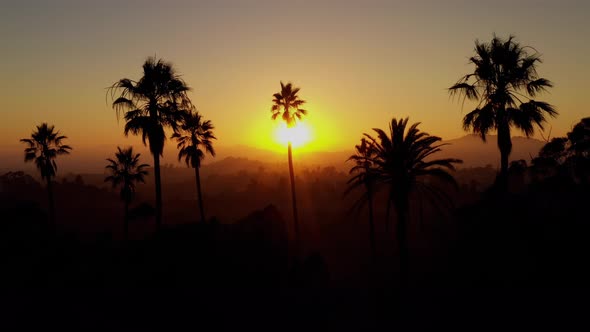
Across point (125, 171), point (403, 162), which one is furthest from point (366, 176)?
point (125, 171)

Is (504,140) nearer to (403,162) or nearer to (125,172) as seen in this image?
(403,162)

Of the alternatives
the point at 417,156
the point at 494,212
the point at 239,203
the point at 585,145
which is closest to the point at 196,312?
the point at 417,156

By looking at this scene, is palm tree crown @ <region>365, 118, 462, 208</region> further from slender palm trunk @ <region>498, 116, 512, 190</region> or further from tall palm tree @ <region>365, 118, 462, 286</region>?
slender palm trunk @ <region>498, 116, 512, 190</region>

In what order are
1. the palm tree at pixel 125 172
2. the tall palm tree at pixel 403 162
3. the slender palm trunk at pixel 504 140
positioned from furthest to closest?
the palm tree at pixel 125 172 < the slender palm trunk at pixel 504 140 < the tall palm tree at pixel 403 162

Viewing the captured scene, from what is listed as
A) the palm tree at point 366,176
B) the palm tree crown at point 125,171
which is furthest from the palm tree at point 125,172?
the palm tree at point 366,176

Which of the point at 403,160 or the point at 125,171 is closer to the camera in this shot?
the point at 403,160

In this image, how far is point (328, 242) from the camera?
164ft

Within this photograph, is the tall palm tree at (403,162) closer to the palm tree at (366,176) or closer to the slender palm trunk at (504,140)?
the palm tree at (366,176)

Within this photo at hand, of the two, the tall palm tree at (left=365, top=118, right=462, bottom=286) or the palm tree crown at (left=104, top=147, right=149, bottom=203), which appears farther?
the palm tree crown at (left=104, top=147, right=149, bottom=203)

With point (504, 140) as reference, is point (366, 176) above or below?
below

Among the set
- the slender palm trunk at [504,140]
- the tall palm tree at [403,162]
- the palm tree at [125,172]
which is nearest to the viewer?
the tall palm tree at [403,162]

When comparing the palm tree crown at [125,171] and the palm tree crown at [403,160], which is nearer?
the palm tree crown at [403,160]

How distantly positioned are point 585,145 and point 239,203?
127 metres

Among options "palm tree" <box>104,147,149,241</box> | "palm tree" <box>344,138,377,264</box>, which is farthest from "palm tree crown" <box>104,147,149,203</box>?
"palm tree" <box>344,138,377,264</box>
